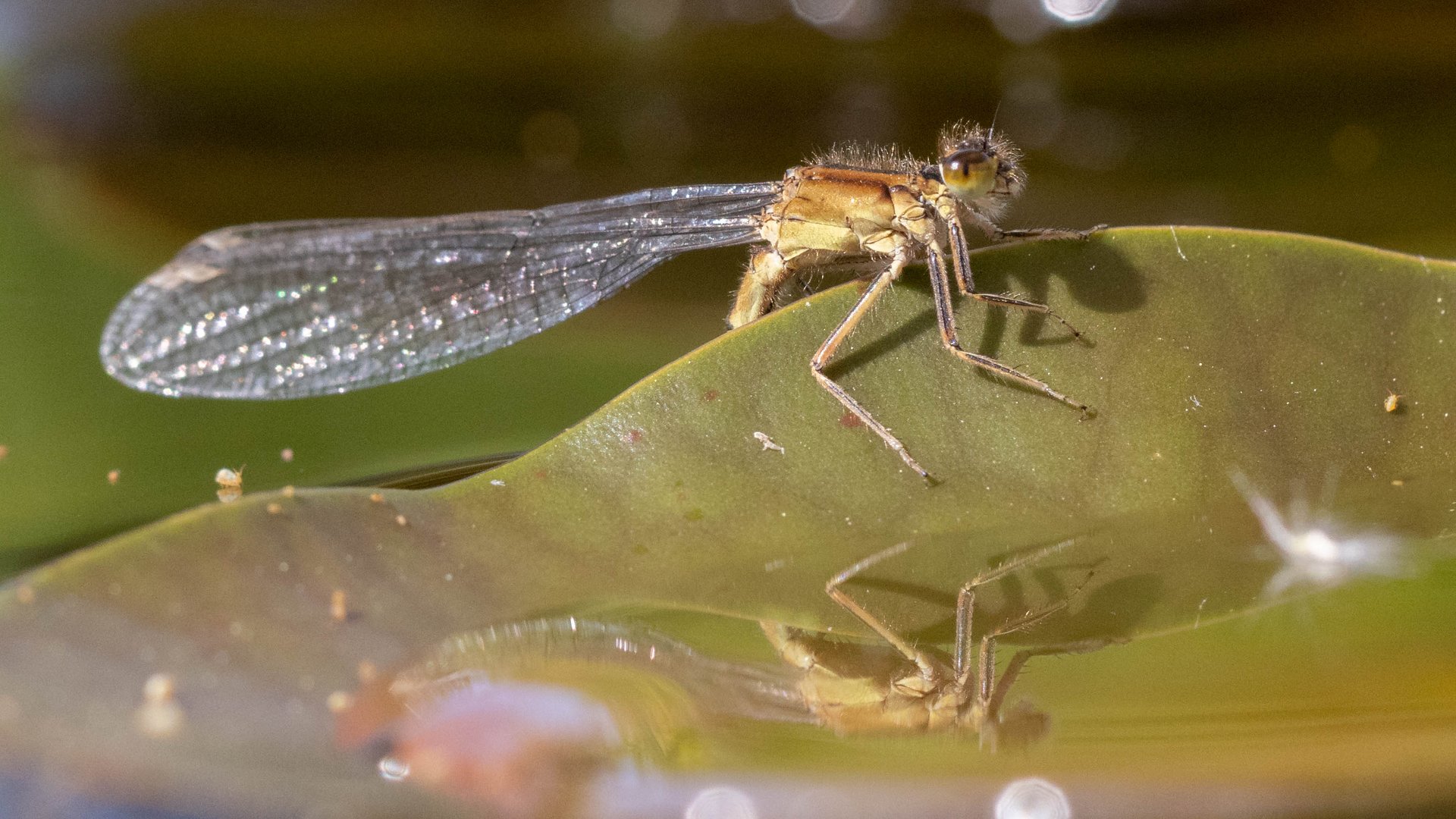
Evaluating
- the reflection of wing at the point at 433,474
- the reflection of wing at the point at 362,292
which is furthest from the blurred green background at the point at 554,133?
the reflection of wing at the point at 362,292

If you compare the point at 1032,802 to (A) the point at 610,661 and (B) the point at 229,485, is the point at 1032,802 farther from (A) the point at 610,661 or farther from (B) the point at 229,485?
(B) the point at 229,485

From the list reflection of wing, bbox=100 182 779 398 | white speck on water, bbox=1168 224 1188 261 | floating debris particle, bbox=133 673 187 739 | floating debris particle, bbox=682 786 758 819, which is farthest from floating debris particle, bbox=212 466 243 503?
white speck on water, bbox=1168 224 1188 261

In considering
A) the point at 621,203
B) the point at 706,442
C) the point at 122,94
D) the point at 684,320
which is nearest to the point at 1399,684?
the point at 706,442

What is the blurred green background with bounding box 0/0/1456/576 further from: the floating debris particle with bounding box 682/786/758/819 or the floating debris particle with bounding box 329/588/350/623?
the floating debris particle with bounding box 682/786/758/819

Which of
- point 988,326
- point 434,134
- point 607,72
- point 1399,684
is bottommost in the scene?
point 1399,684

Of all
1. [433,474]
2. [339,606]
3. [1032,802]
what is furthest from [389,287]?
[1032,802]

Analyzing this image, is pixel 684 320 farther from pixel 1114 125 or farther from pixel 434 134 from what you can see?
pixel 1114 125

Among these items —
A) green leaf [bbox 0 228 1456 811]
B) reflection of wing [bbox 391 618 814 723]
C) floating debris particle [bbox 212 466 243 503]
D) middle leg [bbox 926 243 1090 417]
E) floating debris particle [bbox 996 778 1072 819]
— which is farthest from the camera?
floating debris particle [bbox 212 466 243 503]
